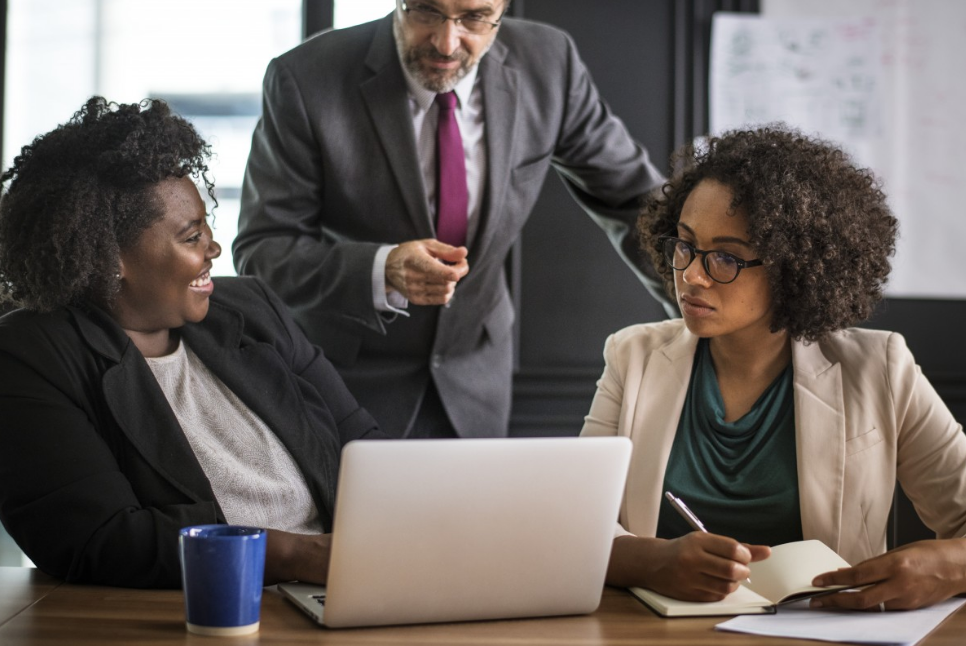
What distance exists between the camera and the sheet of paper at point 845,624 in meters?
1.16

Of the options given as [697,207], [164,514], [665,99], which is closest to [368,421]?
[164,514]

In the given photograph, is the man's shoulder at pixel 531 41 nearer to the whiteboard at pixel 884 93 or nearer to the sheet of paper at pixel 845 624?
the whiteboard at pixel 884 93

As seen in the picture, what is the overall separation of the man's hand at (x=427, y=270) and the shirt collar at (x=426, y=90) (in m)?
0.46

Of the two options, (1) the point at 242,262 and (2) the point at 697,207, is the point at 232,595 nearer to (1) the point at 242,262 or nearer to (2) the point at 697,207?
(2) the point at 697,207

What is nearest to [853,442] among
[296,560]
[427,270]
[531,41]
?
[427,270]

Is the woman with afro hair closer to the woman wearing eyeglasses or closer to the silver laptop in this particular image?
the silver laptop

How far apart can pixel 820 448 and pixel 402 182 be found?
1130 millimetres

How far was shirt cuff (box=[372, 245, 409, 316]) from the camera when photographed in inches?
87.6

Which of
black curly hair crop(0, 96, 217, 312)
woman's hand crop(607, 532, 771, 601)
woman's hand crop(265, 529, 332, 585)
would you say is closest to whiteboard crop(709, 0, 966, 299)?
black curly hair crop(0, 96, 217, 312)

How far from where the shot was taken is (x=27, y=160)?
5.62ft

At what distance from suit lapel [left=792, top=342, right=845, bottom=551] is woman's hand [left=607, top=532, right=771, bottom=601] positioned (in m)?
0.49

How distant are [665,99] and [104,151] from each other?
2.00 metres

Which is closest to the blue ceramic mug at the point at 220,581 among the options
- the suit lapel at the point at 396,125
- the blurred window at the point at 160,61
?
the suit lapel at the point at 396,125

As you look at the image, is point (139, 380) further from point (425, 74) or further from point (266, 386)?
point (425, 74)
